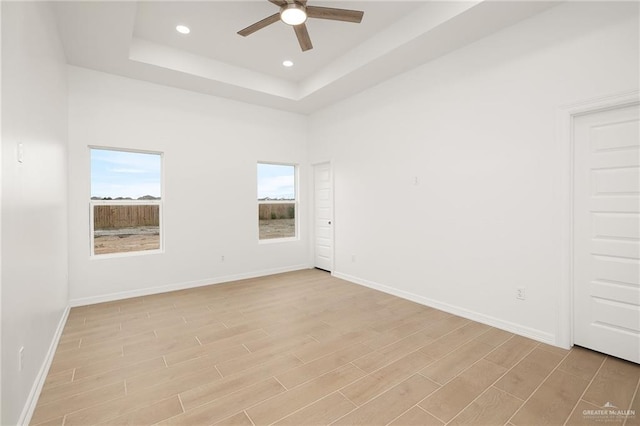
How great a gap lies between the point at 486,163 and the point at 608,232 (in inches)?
45.2

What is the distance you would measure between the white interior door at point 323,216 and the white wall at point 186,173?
0.26 meters

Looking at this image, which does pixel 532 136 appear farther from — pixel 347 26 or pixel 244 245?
pixel 244 245

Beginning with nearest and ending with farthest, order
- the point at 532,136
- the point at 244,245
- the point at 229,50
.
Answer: the point at 532,136, the point at 229,50, the point at 244,245

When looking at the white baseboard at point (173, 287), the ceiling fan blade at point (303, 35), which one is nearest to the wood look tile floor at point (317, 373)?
the white baseboard at point (173, 287)

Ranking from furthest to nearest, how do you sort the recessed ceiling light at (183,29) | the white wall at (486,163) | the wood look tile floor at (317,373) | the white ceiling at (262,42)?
the recessed ceiling light at (183,29), the white ceiling at (262,42), the white wall at (486,163), the wood look tile floor at (317,373)

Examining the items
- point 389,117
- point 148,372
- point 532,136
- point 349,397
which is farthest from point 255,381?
point 389,117

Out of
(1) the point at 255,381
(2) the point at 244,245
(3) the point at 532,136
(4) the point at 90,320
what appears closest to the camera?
(1) the point at 255,381

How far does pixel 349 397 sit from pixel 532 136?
2732mm

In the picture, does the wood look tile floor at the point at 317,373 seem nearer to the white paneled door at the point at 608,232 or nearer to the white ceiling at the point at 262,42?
the white paneled door at the point at 608,232

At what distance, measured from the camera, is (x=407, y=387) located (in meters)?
2.11

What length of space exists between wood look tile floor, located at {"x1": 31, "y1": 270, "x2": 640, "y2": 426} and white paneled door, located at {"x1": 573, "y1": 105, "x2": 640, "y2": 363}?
22 cm

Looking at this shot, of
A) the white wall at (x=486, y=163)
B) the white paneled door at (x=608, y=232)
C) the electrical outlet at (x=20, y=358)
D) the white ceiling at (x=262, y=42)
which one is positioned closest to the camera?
the electrical outlet at (x=20, y=358)

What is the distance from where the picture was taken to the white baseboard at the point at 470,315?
2797mm

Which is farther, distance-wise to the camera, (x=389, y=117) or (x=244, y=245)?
(x=244, y=245)
